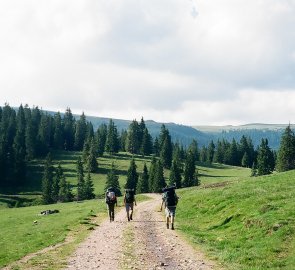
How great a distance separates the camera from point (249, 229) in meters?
22.4

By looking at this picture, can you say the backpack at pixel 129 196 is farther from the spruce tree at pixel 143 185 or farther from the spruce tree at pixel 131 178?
the spruce tree at pixel 131 178

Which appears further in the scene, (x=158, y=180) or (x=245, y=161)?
(x=245, y=161)

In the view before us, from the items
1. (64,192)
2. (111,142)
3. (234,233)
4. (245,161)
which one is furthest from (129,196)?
(245,161)

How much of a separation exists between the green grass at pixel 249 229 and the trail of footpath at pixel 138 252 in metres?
0.99

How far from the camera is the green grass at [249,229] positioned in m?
17.1

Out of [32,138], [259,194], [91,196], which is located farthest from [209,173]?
[259,194]

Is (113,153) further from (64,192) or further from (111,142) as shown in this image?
(64,192)

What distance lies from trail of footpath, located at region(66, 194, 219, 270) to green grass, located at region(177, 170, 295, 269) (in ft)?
3.26

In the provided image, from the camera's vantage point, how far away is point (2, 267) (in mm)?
17484

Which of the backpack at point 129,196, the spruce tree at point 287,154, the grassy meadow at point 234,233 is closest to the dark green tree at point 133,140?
the spruce tree at point 287,154

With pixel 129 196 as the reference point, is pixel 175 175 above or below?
below

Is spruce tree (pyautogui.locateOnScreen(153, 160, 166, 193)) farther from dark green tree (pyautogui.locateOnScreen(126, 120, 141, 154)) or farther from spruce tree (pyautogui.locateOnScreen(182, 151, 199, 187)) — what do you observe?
dark green tree (pyautogui.locateOnScreen(126, 120, 141, 154))

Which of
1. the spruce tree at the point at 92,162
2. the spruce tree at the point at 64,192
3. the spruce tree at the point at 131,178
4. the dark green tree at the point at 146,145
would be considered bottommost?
the spruce tree at the point at 64,192

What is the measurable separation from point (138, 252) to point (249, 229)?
22.4 ft
